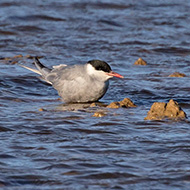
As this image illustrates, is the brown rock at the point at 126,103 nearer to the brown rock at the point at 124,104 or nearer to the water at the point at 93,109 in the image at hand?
the brown rock at the point at 124,104

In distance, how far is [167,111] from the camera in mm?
7348

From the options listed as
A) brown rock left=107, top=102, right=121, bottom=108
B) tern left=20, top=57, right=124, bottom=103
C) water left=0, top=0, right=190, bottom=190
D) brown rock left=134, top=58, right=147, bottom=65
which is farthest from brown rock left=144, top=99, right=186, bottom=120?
brown rock left=134, top=58, right=147, bottom=65

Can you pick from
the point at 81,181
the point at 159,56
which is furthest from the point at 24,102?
the point at 159,56

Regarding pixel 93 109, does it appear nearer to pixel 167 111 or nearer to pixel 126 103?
pixel 126 103

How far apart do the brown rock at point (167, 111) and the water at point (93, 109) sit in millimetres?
223

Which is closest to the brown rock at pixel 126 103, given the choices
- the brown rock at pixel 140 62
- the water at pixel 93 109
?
the water at pixel 93 109

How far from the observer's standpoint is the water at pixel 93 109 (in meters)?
5.40

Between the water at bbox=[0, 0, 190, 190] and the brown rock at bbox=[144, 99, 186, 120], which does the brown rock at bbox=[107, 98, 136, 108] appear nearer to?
the water at bbox=[0, 0, 190, 190]

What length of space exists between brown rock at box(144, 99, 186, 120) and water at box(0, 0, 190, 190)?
0.22 metres

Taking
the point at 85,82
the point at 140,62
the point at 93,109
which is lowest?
the point at 93,109

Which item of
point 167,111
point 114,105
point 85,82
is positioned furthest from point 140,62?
point 167,111

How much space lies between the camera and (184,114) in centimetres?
738

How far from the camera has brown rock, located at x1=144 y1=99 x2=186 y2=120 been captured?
7312mm

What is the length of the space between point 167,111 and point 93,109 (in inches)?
48.0
